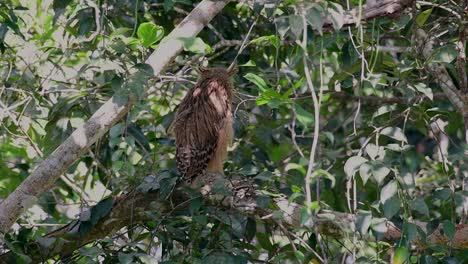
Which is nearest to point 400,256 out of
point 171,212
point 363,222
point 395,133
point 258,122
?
point 363,222

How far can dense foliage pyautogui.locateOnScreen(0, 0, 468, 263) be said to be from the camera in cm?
429

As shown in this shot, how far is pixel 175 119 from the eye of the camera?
588 cm

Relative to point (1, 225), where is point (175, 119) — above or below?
below

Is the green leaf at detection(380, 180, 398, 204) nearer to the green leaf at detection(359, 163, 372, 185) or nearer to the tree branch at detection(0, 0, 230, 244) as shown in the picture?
the green leaf at detection(359, 163, 372, 185)

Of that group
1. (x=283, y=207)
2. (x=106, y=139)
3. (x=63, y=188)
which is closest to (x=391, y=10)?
(x=283, y=207)

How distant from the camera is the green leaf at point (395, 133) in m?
4.59

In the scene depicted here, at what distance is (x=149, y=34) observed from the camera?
444cm

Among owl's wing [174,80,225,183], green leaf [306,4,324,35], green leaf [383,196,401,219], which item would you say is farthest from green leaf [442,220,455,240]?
owl's wing [174,80,225,183]

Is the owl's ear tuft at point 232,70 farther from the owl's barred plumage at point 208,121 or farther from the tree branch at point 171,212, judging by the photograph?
the tree branch at point 171,212

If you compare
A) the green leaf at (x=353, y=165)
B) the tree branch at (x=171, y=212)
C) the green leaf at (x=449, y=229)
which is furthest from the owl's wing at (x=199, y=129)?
the green leaf at (x=449, y=229)

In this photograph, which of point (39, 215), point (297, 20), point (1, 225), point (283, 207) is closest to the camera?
point (297, 20)

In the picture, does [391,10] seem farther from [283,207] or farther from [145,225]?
[145,225]

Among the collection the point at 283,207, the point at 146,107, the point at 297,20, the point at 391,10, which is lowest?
the point at 283,207

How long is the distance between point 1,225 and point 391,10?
88.1 inches
